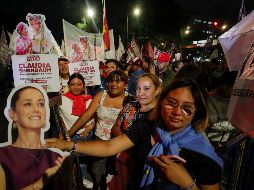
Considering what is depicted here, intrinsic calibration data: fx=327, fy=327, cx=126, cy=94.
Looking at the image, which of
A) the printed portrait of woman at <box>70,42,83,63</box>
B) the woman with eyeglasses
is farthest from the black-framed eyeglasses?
the printed portrait of woman at <box>70,42,83,63</box>

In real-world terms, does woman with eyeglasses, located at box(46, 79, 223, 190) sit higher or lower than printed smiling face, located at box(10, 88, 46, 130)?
lower

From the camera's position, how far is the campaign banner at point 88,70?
8219 millimetres

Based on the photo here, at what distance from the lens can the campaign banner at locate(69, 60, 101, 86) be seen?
822 cm

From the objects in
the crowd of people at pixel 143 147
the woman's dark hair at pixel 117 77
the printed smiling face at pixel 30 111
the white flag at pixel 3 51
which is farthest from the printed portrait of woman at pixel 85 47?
the printed smiling face at pixel 30 111

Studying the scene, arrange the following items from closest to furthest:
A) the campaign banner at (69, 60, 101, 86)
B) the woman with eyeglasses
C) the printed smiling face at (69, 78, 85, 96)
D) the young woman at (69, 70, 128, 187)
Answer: the woman with eyeglasses, the young woman at (69, 70, 128, 187), the printed smiling face at (69, 78, 85, 96), the campaign banner at (69, 60, 101, 86)

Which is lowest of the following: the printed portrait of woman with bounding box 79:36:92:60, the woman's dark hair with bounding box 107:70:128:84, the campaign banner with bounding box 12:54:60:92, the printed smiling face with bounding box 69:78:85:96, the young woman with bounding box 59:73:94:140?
the young woman with bounding box 59:73:94:140

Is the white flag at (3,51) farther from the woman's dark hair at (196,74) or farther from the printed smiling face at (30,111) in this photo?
the printed smiling face at (30,111)

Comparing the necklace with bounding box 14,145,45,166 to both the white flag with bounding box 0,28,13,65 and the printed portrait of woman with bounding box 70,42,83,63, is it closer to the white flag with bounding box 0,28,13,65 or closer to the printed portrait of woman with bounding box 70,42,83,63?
the printed portrait of woman with bounding box 70,42,83,63

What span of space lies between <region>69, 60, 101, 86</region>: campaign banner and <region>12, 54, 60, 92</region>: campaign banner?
138 inches

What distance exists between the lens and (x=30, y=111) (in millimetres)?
2326

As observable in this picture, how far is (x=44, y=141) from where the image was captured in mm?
2395

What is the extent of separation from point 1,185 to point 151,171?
110cm

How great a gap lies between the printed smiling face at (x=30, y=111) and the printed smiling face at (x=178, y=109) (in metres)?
0.97

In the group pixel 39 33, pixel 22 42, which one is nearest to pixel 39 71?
pixel 22 42
